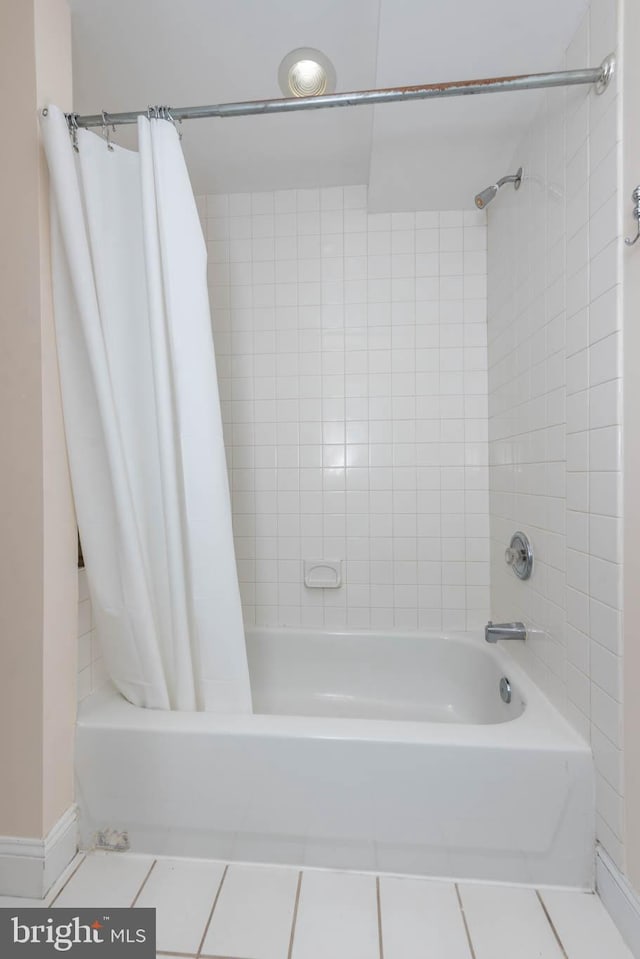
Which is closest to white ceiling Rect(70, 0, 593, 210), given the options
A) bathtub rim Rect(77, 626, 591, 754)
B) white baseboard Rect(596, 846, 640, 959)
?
bathtub rim Rect(77, 626, 591, 754)

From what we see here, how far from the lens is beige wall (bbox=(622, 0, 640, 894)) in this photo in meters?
0.93

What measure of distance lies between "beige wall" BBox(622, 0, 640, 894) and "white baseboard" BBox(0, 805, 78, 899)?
1.34 metres

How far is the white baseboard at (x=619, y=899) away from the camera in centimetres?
93

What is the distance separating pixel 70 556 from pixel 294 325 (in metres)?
1.33

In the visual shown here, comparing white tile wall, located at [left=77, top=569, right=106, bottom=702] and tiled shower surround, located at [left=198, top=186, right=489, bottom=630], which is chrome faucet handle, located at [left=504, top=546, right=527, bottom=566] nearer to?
tiled shower surround, located at [left=198, top=186, right=489, bottom=630]

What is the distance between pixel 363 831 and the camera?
1127 millimetres

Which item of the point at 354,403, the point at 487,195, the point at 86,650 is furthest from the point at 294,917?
the point at 487,195

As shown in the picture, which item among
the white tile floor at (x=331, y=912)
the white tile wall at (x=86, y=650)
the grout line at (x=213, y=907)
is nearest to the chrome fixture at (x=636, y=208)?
the white tile floor at (x=331, y=912)

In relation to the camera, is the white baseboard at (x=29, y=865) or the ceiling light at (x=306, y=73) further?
the ceiling light at (x=306, y=73)

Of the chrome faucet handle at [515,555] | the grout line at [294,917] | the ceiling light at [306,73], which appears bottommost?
the grout line at [294,917]

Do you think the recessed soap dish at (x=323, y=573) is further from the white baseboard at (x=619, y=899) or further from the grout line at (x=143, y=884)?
the white baseboard at (x=619, y=899)

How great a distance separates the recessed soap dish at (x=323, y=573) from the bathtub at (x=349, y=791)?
809mm

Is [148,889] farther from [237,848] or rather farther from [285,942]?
[285,942]

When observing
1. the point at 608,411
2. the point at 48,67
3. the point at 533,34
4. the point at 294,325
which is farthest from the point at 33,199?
the point at 608,411
